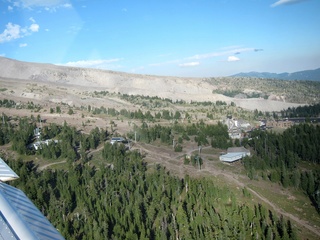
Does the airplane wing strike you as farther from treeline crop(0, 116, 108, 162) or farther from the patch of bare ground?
treeline crop(0, 116, 108, 162)

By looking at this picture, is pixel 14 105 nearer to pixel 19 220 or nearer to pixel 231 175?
pixel 231 175

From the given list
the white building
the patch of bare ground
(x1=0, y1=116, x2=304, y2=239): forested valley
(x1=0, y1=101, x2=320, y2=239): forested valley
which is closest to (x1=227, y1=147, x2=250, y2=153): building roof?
the white building

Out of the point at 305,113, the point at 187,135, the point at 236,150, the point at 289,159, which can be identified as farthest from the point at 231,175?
the point at 305,113

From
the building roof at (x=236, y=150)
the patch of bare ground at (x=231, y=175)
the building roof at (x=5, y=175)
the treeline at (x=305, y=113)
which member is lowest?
the patch of bare ground at (x=231, y=175)

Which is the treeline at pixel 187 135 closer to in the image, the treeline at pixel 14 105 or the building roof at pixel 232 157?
the building roof at pixel 232 157

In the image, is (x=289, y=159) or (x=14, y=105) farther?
(x=14, y=105)

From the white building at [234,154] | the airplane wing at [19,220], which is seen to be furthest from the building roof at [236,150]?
the airplane wing at [19,220]

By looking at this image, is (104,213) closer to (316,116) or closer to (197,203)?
(197,203)
